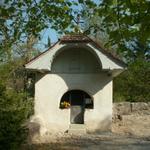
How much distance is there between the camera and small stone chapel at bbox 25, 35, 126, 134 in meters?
21.8

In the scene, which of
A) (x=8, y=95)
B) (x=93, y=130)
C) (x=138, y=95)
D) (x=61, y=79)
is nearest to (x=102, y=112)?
(x=93, y=130)

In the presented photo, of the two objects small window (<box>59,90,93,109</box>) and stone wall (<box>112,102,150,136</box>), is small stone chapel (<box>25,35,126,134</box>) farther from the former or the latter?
stone wall (<box>112,102,150,136</box>)

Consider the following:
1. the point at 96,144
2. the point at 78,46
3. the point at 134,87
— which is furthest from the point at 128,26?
the point at 134,87

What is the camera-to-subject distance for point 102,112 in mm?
22047

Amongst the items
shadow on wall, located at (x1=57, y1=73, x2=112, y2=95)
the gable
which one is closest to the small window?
shadow on wall, located at (x1=57, y1=73, x2=112, y2=95)

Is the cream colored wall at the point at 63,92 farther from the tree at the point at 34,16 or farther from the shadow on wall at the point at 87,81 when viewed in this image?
the tree at the point at 34,16

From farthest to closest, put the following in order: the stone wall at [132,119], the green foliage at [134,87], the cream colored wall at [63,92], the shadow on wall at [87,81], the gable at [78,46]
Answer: the green foliage at [134,87]
the shadow on wall at [87,81]
the cream colored wall at [63,92]
the stone wall at [132,119]
the gable at [78,46]

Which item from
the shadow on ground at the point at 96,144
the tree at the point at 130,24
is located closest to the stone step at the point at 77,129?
the shadow on ground at the point at 96,144

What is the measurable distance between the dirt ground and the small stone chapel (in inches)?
79.9

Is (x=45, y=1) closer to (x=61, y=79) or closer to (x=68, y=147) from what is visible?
(x=68, y=147)

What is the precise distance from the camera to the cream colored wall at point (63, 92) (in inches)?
864

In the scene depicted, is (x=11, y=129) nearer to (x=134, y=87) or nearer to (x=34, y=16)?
(x=34, y=16)

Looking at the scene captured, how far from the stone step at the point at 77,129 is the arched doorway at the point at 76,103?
0.58m

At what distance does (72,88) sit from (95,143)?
5244 millimetres
